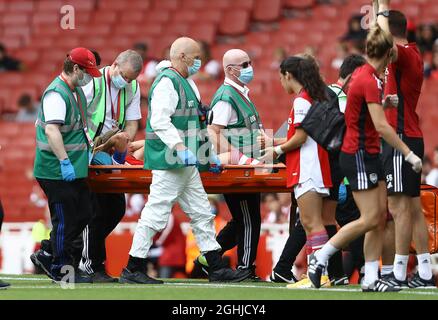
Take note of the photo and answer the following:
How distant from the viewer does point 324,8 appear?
25594 mm

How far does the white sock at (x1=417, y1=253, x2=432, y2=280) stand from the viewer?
1092 centimetres

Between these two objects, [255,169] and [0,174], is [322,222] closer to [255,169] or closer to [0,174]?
[255,169]

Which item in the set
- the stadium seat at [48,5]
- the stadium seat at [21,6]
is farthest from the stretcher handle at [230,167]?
the stadium seat at [21,6]

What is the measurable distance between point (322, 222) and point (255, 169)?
110 cm

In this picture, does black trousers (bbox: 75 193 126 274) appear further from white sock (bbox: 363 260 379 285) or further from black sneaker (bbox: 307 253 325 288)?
white sock (bbox: 363 260 379 285)

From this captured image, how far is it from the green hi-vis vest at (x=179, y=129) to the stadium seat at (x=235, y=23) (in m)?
14.9

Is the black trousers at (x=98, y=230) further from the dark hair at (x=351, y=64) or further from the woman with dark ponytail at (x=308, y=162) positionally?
the dark hair at (x=351, y=64)

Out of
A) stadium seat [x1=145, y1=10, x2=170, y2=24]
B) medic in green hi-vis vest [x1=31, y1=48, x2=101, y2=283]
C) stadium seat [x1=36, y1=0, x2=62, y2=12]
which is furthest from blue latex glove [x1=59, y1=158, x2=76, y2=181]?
stadium seat [x1=36, y1=0, x2=62, y2=12]

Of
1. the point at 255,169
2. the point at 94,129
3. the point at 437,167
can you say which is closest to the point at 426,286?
the point at 255,169

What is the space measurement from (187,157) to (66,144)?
1.01 m

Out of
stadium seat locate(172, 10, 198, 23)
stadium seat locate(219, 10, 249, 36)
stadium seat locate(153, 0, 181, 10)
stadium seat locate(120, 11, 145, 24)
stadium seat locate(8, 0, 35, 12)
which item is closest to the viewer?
stadium seat locate(219, 10, 249, 36)

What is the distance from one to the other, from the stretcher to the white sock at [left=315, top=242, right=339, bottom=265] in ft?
5.59

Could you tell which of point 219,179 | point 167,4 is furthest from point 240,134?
point 167,4

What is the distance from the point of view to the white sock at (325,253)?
33.2ft
